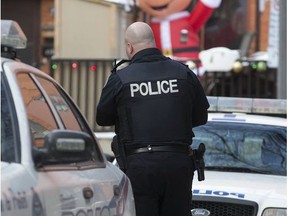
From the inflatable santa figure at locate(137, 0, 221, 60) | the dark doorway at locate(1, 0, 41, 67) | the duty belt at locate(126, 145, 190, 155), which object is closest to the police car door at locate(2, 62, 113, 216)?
the duty belt at locate(126, 145, 190, 155)

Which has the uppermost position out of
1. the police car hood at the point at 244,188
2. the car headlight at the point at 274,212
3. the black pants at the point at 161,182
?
the black pants at the point at 161,182

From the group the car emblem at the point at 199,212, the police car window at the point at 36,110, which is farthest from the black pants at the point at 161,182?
the car emblem at the point at 199,212

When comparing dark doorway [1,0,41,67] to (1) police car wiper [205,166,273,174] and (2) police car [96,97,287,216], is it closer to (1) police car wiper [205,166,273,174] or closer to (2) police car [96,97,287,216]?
(2) police car [96,97,287,216]

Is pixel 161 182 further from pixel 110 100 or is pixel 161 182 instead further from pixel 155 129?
pixel 110 100

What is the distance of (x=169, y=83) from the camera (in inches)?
194

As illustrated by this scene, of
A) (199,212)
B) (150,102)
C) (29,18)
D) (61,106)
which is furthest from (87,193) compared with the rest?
(29,18)

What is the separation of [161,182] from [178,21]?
29.7 ft

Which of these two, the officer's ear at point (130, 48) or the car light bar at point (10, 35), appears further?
the officer's ear at point (130, 48)

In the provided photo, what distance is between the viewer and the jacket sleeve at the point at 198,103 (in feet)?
16.6

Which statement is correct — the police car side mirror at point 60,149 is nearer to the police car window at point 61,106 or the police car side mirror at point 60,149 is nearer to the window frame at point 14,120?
the window frame at point 14,120

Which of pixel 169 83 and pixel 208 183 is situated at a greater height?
pixel 169 83

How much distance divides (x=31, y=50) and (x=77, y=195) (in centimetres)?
1128

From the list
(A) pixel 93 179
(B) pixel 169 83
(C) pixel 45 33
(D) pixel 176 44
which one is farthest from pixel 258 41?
(A) pixel 93 179

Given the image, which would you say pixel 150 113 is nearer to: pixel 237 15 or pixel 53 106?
pixel 53 106
